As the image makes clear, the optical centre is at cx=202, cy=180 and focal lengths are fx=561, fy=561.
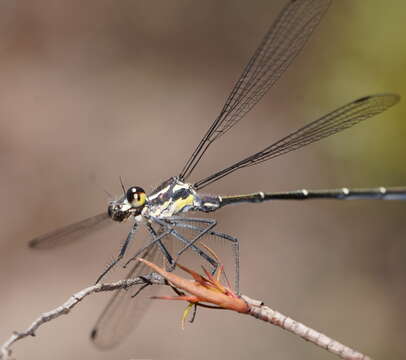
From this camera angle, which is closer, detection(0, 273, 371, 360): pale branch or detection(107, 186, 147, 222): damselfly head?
detection(0, 273, 371, 360): pale branch

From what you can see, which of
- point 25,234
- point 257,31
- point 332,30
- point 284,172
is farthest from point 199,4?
point 25,234

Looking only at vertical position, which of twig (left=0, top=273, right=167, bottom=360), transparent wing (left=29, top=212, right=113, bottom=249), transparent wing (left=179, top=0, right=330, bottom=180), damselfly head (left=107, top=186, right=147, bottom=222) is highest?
transparent wing (left=179, top=0, right=330, bottom=180)

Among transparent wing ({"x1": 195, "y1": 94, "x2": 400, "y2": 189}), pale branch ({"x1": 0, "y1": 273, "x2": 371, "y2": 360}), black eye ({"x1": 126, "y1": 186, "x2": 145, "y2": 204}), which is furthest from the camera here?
transparent wing ({"x1": 195, "y1": 94, "x2": 400, "y2": 189})

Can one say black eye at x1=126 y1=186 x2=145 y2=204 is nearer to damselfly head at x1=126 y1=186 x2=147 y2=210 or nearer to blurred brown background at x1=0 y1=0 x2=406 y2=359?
damselfly head at x1=126 y1=186 x2=147 y2=210

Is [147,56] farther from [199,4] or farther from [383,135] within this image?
[383,135]

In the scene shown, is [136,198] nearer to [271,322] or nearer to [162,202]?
[162,202]

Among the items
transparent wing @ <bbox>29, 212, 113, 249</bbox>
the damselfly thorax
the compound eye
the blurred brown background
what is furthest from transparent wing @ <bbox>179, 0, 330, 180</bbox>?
the blurred brown background

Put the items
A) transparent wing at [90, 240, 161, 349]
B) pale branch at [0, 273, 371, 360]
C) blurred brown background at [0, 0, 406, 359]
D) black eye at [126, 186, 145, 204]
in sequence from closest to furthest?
pale branch at [0, 273, 371, 360] → transparent wing at [90, 240, 161, 349] → black eye at [126, 186, 145, 204] → blurred brown background at [0, 0, 406, 359]

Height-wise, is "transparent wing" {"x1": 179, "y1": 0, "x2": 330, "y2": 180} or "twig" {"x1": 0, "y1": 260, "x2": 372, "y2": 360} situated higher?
"transparent wing" {"x1": 179, "y1": 0, "x2": 330, "y2": 180}
